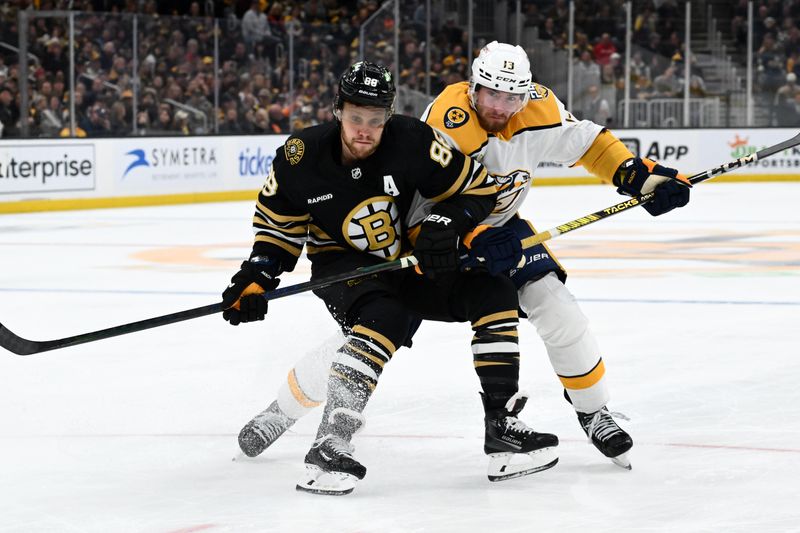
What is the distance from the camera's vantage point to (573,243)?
858 centimetres

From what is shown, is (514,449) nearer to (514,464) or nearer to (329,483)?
(514,464)

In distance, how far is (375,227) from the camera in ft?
9.78

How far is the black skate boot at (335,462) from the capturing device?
2.78 metres

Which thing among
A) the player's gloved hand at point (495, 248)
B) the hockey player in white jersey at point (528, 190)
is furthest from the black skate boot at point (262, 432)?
the player's gloved hand at point (495, 248)

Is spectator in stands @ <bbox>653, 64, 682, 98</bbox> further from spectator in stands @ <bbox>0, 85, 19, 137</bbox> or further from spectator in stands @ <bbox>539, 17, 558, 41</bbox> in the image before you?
spectator in stands @ <bbox>0, 85, 19, 137</bbox>

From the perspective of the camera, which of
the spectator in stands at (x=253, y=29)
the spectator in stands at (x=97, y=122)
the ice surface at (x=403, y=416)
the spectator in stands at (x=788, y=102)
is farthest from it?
the spectator in stands at (x=788, y=102)

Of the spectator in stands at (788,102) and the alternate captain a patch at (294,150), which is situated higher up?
the alternate captain a patch at (294,150)

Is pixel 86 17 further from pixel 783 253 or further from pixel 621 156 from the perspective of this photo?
pixel 621 156

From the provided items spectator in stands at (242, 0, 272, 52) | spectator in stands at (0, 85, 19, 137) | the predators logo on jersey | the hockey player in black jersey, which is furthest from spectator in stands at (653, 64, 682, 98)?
the hockey player in black jersey

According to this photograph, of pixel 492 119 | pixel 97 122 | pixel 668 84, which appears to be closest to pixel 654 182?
pixel 492 119

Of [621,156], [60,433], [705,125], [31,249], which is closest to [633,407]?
[621,156]

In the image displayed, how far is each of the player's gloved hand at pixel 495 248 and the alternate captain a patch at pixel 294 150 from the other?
0.42m

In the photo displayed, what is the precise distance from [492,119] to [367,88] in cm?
39

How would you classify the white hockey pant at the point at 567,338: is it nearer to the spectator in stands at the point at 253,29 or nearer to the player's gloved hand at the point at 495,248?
the player's gloved hand at the point at 495,248
